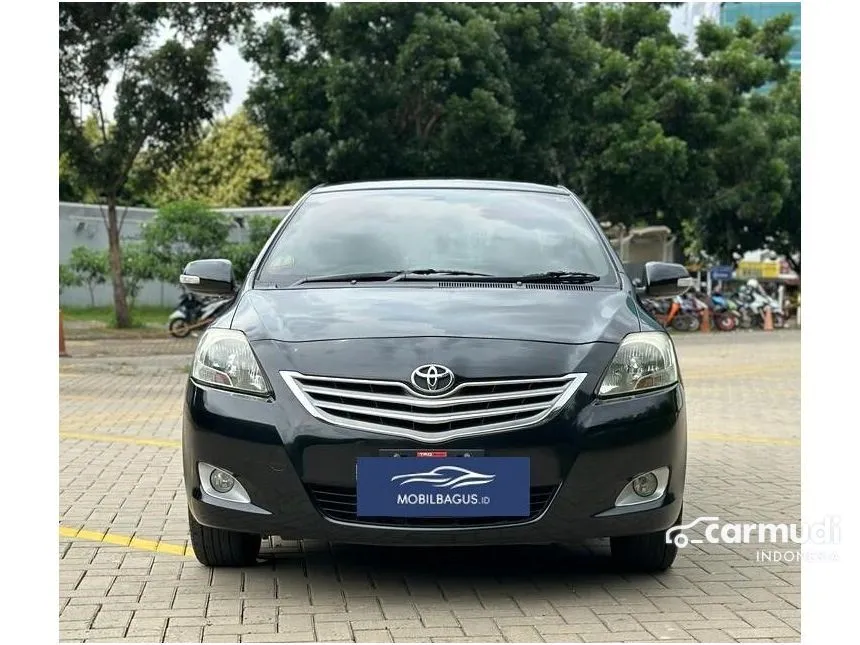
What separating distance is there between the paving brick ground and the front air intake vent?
113 centimetres

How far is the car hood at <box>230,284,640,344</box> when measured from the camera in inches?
170

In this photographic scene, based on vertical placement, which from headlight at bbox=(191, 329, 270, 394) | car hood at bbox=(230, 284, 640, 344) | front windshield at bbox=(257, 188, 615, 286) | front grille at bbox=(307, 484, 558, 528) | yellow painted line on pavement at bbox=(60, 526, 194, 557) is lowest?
yellow painted line on pavement at bbox=(60, 526, 194, 557)

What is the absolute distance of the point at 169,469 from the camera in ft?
24.5

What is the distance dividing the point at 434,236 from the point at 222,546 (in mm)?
1630

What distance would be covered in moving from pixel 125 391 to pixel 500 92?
460 inches

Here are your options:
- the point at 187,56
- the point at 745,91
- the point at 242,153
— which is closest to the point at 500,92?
the point at 187,56

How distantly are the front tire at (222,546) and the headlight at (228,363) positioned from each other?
0.62m

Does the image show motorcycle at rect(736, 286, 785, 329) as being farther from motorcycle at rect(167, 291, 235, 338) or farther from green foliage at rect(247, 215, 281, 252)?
motorcycle at rect(167, 291, 235, 338)

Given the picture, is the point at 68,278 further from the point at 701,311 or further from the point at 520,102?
the point at 701,311

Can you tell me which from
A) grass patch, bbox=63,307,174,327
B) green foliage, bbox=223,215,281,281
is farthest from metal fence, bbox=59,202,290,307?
green foliage, bbox=223,215,281,281

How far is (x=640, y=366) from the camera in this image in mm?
4352

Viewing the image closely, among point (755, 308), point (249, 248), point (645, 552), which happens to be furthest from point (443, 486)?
point (755, 308)

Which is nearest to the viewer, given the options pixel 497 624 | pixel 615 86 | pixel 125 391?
pixel 497 624
